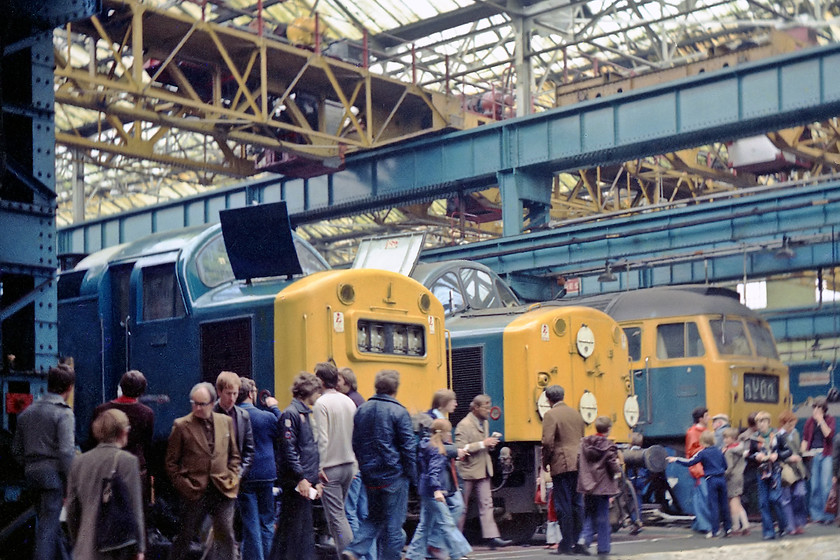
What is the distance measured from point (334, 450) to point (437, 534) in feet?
3.83

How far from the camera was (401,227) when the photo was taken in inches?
1425

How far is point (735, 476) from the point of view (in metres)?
15.5

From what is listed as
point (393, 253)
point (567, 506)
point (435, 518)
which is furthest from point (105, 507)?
point (393, 253)

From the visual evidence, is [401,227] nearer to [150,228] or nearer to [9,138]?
[150,228]

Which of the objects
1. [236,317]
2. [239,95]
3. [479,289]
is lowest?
[236,317]

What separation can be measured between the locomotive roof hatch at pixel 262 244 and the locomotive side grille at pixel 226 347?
0.76m

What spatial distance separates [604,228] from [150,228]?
13.9 meters

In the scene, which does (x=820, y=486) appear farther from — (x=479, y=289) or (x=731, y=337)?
(x=479, y=289)

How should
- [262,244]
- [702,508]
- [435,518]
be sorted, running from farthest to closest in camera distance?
[702,508]
[262,244]
[435,518]

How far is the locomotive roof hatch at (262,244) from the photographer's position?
42.8 feet

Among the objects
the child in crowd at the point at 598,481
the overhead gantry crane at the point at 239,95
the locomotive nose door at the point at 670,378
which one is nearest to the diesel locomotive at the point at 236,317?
the child in crowd at the point at 598,481

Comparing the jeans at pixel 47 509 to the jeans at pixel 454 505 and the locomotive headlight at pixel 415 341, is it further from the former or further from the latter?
the locomotive headlight at pixel 415 341

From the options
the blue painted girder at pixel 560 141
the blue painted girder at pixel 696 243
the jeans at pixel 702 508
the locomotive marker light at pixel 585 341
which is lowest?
the jeans at pixel 702 508

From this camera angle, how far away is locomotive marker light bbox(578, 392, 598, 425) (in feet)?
48.6
